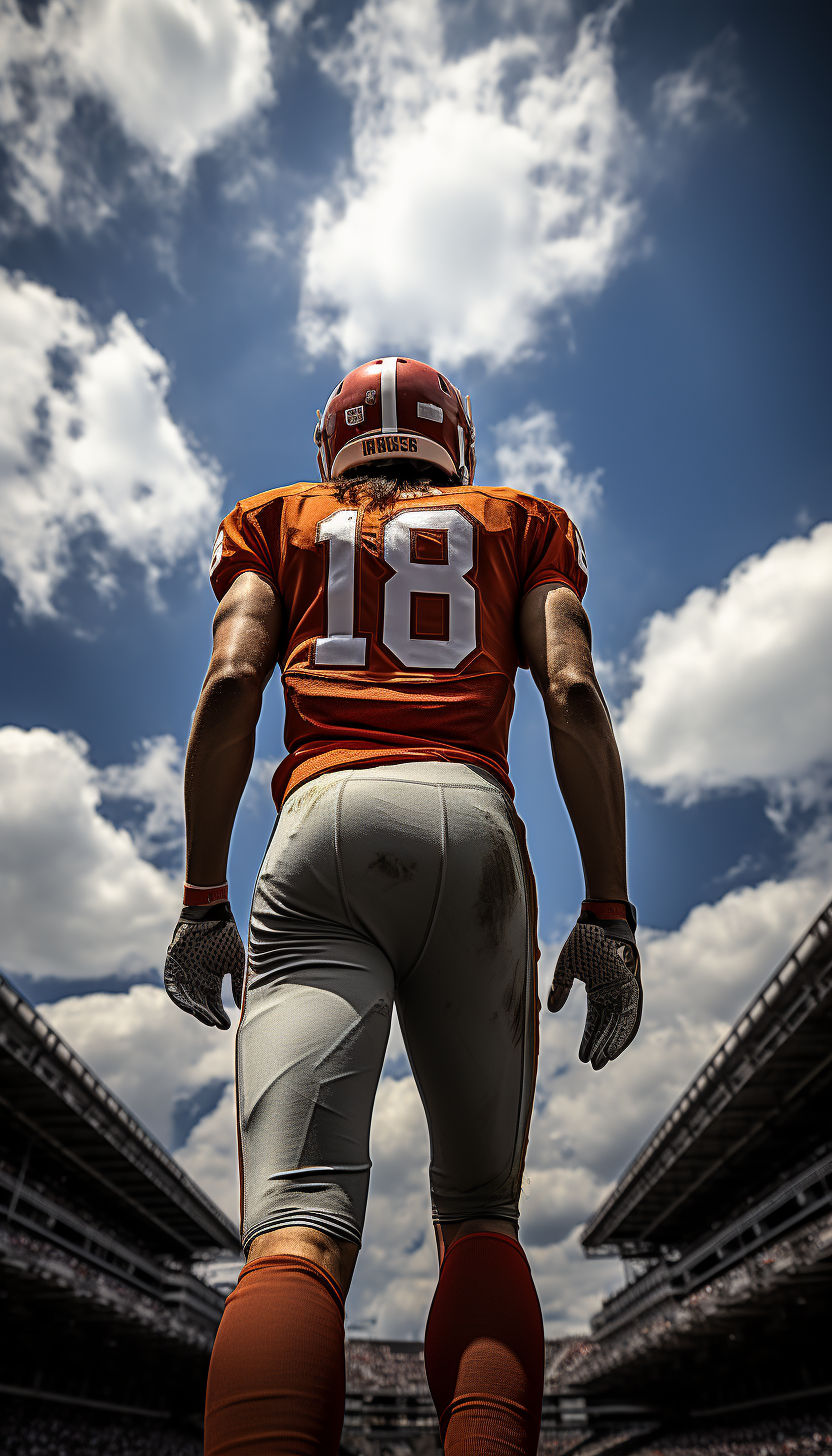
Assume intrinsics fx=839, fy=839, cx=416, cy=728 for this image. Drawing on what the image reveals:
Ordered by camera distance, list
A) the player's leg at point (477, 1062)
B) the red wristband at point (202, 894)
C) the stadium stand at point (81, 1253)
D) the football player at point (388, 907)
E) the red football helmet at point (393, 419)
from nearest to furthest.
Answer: the football player at point (388, 907)
the player's leg at point (477, 1062)
the red wristband at point (202, 894)
the red football helmet at point (393, 419)
the stadium stand at point (81, 1253)

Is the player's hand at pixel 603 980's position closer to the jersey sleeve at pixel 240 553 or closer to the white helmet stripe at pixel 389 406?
the jersey sleeve at pixel 240 553

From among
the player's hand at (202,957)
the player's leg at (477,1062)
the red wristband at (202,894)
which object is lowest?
the player's leg at (477,1062)

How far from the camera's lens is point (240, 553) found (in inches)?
74.5

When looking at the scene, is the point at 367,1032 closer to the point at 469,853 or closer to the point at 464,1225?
the point at 469,853

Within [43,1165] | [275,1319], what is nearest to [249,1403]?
[275,1319]

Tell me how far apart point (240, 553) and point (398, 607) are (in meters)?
0.43

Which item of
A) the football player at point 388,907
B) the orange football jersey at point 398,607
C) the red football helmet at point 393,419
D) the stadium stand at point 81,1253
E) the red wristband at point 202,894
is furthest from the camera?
the stadium stand at point 81,1253

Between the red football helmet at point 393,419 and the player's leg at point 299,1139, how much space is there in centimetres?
106

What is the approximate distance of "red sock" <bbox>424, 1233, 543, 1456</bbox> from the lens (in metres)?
1.14

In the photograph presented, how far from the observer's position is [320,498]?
1.93 m

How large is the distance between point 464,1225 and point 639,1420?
144ft

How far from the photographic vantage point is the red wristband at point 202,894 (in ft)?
5.59

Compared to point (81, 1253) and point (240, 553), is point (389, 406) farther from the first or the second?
point (81, 1253)

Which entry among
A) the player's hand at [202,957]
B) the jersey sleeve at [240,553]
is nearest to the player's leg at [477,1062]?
the player's hand at [202,957]
